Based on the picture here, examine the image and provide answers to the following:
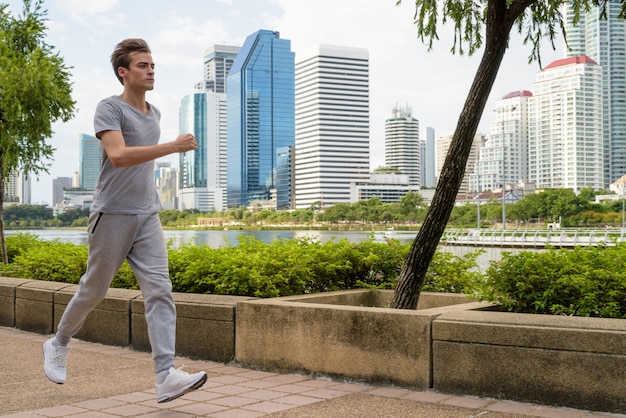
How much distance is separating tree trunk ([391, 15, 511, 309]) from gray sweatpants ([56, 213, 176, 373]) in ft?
6.53

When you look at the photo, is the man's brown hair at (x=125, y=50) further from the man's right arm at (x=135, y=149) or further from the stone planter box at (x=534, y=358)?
the stone planter box at (x=534, y=358)

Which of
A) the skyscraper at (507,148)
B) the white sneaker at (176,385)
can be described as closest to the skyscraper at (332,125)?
the skyscraper at (507,148)

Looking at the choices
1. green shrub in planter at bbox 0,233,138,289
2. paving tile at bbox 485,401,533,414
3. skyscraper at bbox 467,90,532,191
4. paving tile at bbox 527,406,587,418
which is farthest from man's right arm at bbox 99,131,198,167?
skyscraper at bbox 467,90,532,191

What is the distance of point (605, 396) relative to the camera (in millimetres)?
3578

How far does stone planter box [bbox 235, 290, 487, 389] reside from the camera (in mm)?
4234

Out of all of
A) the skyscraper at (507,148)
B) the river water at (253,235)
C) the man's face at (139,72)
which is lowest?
the river water at (253,235)

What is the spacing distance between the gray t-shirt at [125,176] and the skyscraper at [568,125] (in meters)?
162

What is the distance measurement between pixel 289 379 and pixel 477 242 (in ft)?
189

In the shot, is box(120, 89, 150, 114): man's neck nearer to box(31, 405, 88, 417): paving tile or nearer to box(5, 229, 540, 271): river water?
box(31, 405, 88, 417): paving tile

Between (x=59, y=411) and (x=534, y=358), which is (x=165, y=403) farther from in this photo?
(x=534, y=358)

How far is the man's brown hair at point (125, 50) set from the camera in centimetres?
382

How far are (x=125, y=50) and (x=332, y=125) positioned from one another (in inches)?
6983

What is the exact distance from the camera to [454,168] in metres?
4.94

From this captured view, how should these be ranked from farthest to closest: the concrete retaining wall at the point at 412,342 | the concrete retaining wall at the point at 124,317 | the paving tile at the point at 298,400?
the concrete retaining wall at the point at 124,317
the paving tile at the point at 298,400
the concrete retaining wall at the point at 412,342
